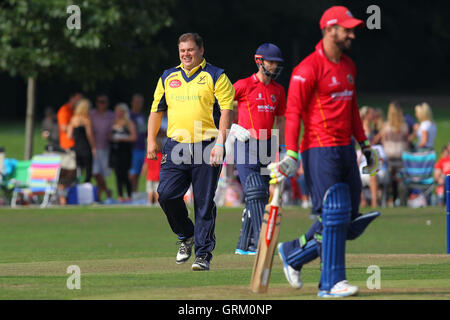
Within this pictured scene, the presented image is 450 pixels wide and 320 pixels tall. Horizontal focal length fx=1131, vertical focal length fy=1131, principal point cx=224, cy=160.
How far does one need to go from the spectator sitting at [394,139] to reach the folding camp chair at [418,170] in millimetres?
173

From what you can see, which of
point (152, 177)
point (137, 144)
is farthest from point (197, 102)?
point (137, 144)

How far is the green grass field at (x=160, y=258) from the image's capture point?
9.36 metres

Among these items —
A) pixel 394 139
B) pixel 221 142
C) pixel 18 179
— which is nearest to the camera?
pixel 221 142

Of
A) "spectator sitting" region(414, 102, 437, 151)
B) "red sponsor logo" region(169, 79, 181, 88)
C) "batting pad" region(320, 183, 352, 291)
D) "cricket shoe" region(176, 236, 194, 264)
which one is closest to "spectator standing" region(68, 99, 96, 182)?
"spectator sitting" region(414, 102, 437, 151)

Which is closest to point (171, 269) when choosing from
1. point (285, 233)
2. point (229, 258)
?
point (229, 258)

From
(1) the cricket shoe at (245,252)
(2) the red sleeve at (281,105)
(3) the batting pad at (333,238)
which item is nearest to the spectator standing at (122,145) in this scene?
(1) the cricket shoe at (245,252)

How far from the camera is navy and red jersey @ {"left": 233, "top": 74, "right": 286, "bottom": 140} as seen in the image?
1312 cm

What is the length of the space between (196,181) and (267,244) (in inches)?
97.4

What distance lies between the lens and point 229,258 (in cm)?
1288

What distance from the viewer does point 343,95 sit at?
9.14 meters

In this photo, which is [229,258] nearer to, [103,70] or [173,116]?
[173,116]

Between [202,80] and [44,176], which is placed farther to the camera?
[44,176]

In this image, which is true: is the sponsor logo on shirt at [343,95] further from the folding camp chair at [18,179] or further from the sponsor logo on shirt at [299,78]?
the folding camp chair at [18,179]

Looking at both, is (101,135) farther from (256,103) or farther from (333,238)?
(333,238)
